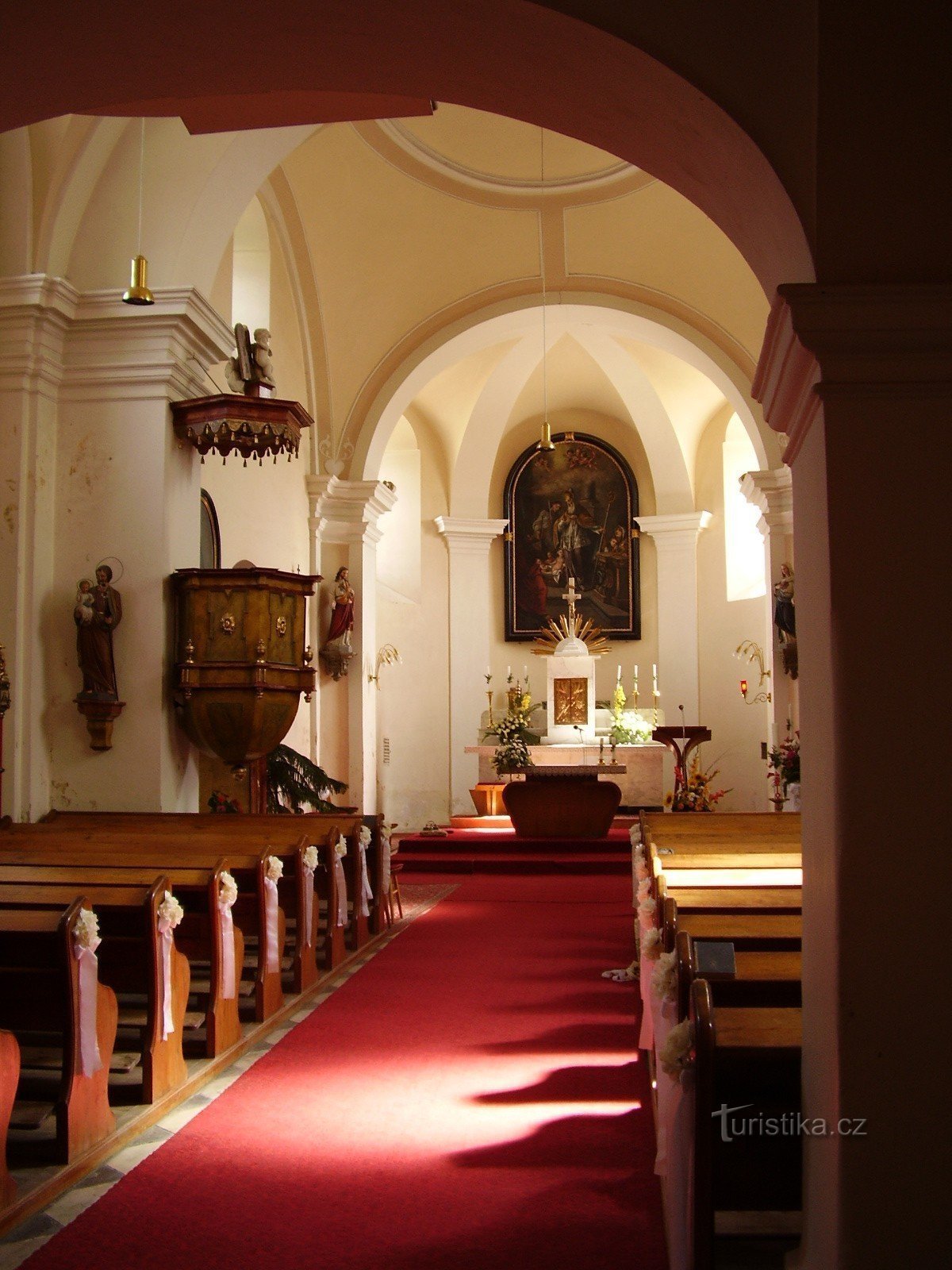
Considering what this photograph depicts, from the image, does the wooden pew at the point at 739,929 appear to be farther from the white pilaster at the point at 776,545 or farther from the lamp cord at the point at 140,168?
the white pilaster at the point at 776,545

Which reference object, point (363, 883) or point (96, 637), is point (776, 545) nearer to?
point (363, 883)

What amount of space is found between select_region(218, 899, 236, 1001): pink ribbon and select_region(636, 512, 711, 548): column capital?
43.9ft


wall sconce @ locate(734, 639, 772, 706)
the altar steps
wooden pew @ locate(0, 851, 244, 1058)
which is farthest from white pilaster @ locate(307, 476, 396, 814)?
wooden pew @ locate(0, 851, 244, 1058)

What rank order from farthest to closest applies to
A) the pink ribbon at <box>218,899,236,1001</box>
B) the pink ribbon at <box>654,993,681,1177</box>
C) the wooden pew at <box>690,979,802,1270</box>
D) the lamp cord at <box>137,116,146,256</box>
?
Answer: the lamp cord at <box>137,116,146,256</box> < the pink ribbon at <box>218,899,236,1001</box> < the pink ribbon at <box>654,993,681,1177</box> < the wooden pew at <box>690,979,802,1270</box>

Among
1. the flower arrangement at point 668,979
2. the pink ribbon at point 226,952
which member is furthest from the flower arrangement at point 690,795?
the flower arrangement at point 668,979

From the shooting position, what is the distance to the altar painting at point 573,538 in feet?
60.3

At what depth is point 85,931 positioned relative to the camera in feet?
13.4

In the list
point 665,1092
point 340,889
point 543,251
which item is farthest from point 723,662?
point 665,1092

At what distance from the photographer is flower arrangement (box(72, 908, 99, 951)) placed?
4.07m

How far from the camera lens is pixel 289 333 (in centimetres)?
1284

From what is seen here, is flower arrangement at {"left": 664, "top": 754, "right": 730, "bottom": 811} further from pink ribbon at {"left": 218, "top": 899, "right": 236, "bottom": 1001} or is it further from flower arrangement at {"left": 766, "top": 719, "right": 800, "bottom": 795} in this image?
pink ribbon at {"left": 218, "top": 899, "right": 236, "bottom": 1001}

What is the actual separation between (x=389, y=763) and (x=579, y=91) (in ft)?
46.0

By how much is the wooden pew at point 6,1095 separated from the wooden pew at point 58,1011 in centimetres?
36

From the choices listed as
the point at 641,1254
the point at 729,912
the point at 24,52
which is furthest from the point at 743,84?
the point at 641,1254
